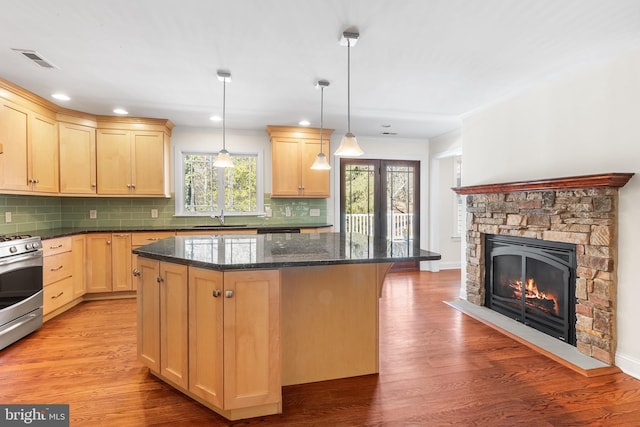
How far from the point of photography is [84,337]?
117 inches

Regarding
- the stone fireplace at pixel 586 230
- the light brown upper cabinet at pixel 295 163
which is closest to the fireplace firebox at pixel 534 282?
the stone fireplace at pixel 586 230

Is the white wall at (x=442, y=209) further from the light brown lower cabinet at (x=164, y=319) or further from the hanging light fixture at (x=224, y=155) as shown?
the light brown lower cabinet at (x=164, y=319)

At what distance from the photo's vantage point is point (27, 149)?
341cm

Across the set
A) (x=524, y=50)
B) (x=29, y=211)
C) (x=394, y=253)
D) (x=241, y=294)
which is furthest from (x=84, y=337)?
(x=524, y=50)

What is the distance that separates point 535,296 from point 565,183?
120 centimetres

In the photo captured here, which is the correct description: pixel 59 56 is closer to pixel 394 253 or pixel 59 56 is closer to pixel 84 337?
pixel 84 337

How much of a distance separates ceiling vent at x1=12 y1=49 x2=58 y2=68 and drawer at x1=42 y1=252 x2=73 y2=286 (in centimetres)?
188

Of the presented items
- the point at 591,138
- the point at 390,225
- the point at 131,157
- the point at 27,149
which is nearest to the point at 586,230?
the point at 591,138

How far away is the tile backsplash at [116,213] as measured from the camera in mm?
3830

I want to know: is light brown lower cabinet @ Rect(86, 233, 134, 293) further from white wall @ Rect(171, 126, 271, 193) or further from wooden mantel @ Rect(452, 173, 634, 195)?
wooden mantel @ Rect(452, 173, 634, 195)

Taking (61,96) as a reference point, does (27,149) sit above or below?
below

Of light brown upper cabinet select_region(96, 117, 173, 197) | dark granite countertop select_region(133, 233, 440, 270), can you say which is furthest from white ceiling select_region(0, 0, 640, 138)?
dark granite countertop select_region(133, 233, 440, 270)

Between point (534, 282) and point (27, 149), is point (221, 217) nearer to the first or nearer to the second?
point (27, 149)

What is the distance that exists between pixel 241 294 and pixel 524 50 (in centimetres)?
269
